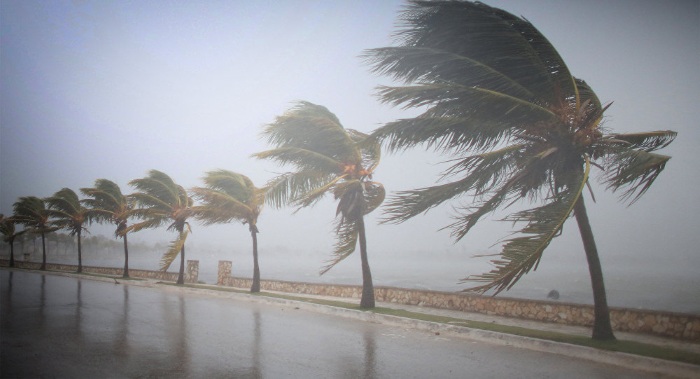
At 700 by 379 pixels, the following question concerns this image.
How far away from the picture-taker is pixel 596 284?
8.43 metres

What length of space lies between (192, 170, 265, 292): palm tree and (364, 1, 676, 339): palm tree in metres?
13.1

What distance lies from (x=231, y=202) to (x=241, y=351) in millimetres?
13656

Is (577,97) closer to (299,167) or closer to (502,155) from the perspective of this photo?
(502,155)

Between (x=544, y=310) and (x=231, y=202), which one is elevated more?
(x=231, y=202)

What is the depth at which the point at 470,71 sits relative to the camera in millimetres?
8367

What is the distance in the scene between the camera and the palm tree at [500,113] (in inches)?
317

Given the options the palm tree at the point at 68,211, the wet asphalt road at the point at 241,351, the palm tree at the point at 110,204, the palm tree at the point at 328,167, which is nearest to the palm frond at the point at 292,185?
the palm tree at the point at 328,167

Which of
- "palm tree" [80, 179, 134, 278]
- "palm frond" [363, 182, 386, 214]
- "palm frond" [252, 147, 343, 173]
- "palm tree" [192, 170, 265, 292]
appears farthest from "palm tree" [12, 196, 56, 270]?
"palm frond" [363, 182, 386, 214]

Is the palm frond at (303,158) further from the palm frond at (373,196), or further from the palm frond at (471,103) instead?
the palm frond at (471,103)

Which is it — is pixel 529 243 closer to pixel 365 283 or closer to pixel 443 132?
pixel 443 132

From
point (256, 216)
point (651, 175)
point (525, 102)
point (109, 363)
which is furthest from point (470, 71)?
point (256, 216)

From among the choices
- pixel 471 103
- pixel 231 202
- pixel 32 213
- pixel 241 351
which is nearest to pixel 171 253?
pixel 231 202

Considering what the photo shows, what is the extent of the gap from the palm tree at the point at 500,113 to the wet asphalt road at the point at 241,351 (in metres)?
2.44

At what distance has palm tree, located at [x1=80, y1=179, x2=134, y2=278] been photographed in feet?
102
